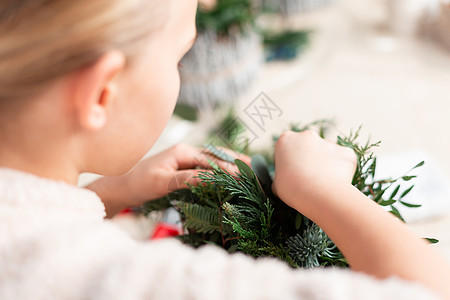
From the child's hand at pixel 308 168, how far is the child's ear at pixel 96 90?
0.50 feet

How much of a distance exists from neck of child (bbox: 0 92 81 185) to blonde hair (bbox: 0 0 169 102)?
14mm

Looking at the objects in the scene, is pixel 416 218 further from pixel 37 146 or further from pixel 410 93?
pixel 37 146

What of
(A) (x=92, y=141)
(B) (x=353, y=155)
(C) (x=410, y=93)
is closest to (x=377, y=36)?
(C) (x=410, y=93)

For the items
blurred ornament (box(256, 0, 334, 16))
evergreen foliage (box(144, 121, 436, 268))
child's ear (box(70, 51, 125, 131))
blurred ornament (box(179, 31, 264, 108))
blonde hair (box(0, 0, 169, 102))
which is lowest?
blurred ornament (box(179, 31, 264, 108))

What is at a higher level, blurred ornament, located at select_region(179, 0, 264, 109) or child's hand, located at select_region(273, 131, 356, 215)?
child's hand, located at select_region(273, 131, 356, 215)

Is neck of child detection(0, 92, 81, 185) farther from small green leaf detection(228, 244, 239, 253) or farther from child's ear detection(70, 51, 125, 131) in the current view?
small green leaf detection(228, 244, 239, 253)

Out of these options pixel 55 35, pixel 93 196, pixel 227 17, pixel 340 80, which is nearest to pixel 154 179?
pixel 93 196

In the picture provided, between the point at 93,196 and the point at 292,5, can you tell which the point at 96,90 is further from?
the point at 292,5

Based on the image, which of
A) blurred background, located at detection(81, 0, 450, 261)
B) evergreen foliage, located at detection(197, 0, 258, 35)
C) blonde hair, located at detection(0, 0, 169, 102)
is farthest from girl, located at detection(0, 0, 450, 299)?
evergreen foliage, located at detection(197, 0, 258, 35)

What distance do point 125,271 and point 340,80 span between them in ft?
2.24

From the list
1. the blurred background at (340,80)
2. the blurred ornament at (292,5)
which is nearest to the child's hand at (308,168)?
the blurred background at (340,80)

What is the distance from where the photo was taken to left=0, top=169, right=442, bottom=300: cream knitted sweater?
258 millimetres

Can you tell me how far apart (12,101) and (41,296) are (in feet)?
0.44

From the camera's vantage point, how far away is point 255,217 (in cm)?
Answer: 34
